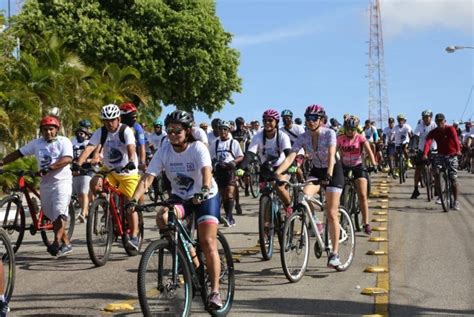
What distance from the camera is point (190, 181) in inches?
276

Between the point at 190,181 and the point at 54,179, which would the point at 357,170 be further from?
the point at 190,181

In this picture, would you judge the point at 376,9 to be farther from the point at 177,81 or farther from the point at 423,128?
the point at 423,128

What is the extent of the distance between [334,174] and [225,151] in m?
6.01

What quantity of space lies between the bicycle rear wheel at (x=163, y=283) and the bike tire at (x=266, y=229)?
342 centimetres

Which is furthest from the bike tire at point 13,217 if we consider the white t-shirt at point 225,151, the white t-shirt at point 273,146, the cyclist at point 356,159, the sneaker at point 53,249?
the white t-shirt at point 225,151

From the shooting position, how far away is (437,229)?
13.5 meters

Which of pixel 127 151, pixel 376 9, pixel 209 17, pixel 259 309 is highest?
pixel 376 9

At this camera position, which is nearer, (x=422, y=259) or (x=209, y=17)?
(x=422, y=259)

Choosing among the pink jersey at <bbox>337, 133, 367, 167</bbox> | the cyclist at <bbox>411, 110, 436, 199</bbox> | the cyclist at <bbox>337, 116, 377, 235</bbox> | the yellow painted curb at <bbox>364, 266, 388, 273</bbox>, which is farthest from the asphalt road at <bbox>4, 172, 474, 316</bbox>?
the cyclist at <bbox>411, 110, 436, 199</bbox>

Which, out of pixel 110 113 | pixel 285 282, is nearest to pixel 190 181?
pixel 285 282

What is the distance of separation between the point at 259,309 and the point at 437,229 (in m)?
6.87

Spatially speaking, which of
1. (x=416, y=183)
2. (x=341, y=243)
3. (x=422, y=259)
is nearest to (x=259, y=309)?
(x=341, y=243)

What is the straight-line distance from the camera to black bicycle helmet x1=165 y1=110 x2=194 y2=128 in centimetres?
680

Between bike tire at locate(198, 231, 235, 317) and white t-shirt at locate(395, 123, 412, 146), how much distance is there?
1787 cm
